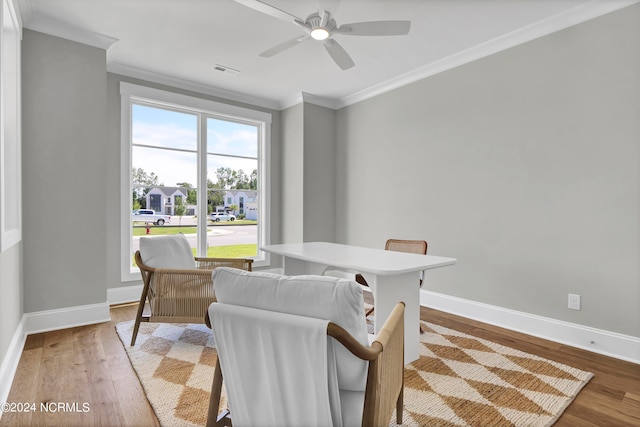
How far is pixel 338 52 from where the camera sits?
2734mm

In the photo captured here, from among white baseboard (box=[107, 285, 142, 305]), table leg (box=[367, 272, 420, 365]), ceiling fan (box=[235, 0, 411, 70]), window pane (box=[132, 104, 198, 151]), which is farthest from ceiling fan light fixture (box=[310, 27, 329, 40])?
white baseboard (box=[107, 285, 142, 305])

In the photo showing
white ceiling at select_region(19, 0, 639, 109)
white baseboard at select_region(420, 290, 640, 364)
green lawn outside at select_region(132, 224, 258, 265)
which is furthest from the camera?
green lawn outside at select_region(132, 224, 258, 265)

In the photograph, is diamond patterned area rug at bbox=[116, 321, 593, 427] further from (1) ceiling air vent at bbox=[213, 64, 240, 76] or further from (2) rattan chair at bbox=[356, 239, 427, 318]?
(1) ceiling air vent at bbox=[213, 64, 240, 76]

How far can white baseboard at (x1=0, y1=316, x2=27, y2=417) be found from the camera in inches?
76.5

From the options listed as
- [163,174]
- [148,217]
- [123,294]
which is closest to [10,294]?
[123,294]

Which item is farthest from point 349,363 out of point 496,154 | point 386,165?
point 386,165

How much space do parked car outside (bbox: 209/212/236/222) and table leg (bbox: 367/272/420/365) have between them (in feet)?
9.88

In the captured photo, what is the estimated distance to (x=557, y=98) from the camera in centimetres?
288

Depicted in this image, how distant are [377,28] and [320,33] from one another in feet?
1.29

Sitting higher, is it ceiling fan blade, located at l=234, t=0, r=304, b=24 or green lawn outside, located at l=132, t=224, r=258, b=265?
ceiling fan blade, located at l=234, t=0, r=304, b=24

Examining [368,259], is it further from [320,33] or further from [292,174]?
[292,174]

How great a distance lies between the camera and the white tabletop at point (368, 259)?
211 cm

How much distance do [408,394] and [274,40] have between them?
119 inches

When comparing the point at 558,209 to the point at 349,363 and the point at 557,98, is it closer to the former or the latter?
the point at 557,98
